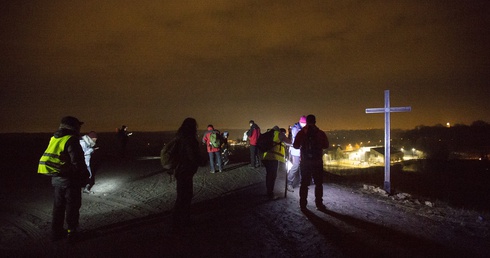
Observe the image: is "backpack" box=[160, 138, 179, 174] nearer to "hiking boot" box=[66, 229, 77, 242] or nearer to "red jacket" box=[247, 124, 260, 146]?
"hiking boot" box=[66, 229, 77, 242]

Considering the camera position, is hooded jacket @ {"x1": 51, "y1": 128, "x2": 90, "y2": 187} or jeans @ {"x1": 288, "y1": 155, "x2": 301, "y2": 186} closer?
hooded jacket @ {"x1": 51, "y1": 128, "x2": 90, "y2": 187}

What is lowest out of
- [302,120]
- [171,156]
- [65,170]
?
[65,170]

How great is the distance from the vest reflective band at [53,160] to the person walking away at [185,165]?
6.98 ft

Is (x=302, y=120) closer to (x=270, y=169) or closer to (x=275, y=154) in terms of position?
(x=275, y=154)

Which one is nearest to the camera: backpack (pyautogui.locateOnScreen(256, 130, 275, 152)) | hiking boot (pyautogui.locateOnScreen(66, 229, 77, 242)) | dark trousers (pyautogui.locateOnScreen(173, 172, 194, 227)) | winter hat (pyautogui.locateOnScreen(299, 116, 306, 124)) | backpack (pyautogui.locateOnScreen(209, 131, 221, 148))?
hiking boot (pyautogui.locateOnScreen(66, 229, 77, 242))

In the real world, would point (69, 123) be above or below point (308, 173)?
above

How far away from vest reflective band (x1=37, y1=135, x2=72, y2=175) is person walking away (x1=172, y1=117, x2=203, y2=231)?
83.7 inches

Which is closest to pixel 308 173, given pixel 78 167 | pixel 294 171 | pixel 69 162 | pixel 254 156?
pixel 294 171

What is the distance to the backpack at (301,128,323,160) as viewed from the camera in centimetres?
630

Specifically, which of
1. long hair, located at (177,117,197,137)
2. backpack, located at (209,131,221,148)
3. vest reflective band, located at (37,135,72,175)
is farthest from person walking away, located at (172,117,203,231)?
backpack, located at (209,131,221,148)

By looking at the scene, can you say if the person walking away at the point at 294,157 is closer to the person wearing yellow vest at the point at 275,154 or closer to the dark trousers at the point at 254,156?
the person wearing yellow vest at the point at 275,154

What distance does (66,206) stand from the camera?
5.04 metres

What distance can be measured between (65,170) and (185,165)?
2.20 meters

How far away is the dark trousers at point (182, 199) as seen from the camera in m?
5.23
